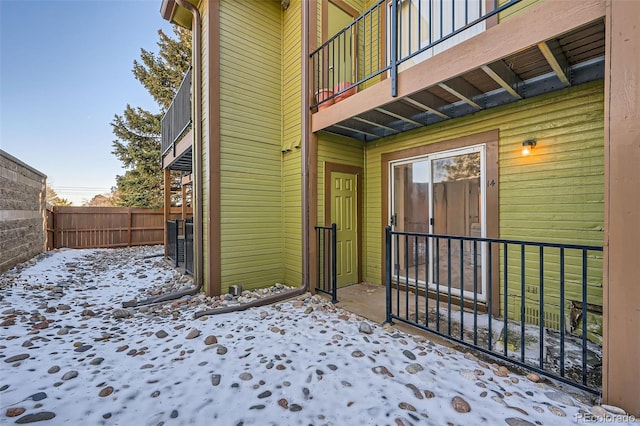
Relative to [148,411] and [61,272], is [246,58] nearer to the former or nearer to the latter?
[148,411]

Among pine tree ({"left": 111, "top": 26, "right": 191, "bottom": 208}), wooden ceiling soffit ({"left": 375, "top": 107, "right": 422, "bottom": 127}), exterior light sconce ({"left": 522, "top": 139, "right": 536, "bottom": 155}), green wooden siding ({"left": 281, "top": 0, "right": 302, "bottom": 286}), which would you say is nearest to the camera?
exterior light sconce ({"left": 522, "top": 139, "right": 536, "bottom": 155})

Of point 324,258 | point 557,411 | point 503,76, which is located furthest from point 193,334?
point 503,76

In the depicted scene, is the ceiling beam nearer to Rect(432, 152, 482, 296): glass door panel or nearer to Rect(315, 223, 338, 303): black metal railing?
Rect(432, 152, 482, 296): glass door panel

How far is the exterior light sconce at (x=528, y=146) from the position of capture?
9.67 feet

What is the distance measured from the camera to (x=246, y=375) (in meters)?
1.94

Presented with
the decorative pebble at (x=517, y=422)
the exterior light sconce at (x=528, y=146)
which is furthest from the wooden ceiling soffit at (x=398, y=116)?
the decorative pebble at (x=517, y=422)

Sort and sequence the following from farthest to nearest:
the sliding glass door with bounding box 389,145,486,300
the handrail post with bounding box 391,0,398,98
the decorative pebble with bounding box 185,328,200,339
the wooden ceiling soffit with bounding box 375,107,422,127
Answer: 1. the sliding glass door with bounding box 389,145,486,300
2. the wooden ceiling soffit with bounding box 375,107,422,127
3. the handrail post with bounding box 391,0,398,98
4. the decorative pebble with bounding box 185,328,200,339

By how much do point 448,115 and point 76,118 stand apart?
1669cm

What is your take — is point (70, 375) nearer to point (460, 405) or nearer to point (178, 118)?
point (460, 405)

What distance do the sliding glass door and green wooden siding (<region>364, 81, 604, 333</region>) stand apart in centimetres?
31

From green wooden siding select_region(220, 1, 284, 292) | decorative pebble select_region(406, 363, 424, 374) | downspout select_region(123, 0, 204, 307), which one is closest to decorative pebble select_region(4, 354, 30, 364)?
downspout select_region(123, 0, 204, 307)

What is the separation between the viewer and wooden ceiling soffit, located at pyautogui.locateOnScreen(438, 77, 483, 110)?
2.62 meters

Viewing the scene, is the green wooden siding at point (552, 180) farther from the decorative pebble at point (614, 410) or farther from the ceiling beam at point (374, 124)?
the decorative pebble at point (614, 410)

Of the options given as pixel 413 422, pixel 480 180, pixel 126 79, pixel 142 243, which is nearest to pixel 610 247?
pixel 413 422
